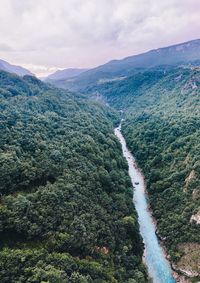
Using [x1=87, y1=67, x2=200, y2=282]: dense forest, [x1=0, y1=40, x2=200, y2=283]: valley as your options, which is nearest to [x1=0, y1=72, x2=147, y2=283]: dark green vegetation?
[x1=0, y1=40, x2=200, y2=283]: valley

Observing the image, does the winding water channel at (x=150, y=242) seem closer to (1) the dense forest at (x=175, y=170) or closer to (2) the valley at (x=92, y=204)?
(2) the valley at (x=92, y=204)

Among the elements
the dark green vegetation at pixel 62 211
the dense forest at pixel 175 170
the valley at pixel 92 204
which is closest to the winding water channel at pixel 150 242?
the valley at pixel 92 204

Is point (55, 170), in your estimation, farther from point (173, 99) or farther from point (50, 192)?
point (173, 99)

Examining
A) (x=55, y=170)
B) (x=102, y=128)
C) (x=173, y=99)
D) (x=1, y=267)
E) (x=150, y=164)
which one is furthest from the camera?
(x=173, y=99)

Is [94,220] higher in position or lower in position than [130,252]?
higher

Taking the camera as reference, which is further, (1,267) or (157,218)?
(157,218)

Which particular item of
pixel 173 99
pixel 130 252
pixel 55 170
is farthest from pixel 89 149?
pixel 173 99

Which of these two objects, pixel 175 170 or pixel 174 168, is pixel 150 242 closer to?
pixel 175 170

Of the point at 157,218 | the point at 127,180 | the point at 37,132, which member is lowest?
the point at 157,218
